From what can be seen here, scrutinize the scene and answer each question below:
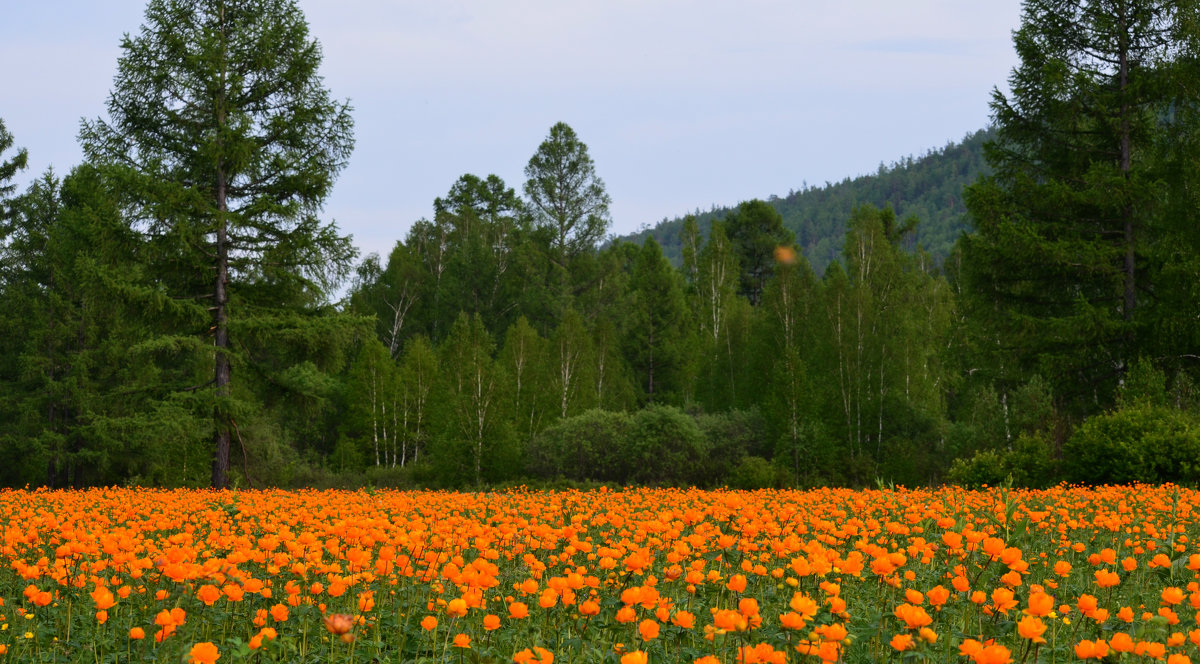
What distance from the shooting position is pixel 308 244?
765 inches

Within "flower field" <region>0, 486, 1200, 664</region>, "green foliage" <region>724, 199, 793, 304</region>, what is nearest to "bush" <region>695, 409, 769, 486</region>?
"flower field" <region>0, 486, 1200, 664</region>

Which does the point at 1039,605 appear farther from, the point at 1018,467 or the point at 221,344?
the point at 221,344

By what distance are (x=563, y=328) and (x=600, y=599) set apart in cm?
2816

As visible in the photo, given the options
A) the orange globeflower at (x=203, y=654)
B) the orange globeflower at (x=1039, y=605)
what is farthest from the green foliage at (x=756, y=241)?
the orange globeflower at (x=203, y=654)

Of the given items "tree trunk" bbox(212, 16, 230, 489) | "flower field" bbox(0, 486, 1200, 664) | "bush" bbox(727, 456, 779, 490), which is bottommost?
"bush" bbox(727, 456, 779, 490)

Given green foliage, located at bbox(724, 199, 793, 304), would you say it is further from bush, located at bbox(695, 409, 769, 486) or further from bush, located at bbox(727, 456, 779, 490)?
bush, located at bbox(727, 456, 779, 490)

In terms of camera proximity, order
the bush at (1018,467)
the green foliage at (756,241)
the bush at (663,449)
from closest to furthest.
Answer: the bush at (1018,467), the bush at (663,449), the green foliage at (756,241)

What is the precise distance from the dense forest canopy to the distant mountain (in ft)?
261

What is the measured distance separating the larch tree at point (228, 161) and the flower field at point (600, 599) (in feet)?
43.9

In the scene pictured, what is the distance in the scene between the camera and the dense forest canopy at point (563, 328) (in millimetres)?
18688

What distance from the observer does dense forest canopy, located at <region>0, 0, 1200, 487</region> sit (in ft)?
61.3

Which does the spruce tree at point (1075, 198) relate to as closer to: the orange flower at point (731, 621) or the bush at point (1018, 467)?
the bush at point (1018, 467)

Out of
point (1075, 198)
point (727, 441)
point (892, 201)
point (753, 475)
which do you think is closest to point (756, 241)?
point (727, 441)

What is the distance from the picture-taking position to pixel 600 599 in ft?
14.4
